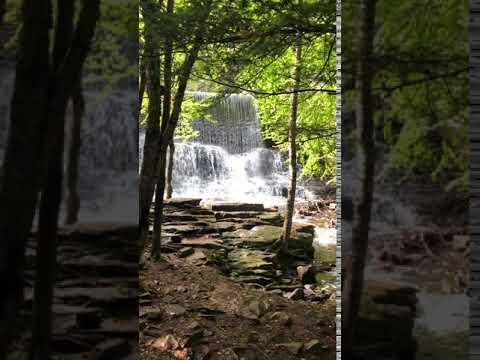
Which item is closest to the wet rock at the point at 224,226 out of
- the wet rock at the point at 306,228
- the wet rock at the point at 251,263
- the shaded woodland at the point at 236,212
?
A: the shaded woodland at the point at 236,212

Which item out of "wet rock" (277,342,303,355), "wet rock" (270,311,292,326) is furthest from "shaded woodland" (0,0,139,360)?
"wet rock" (270,311,292,326)

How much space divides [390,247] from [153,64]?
6.14 feet

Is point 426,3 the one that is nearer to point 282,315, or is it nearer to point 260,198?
point 282,315

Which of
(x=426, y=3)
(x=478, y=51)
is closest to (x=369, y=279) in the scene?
(x=478, y=51)

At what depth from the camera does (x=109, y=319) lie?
1.61 meters

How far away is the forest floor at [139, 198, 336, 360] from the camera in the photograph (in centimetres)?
239

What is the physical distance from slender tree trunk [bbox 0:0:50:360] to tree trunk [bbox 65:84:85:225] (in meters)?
0.10

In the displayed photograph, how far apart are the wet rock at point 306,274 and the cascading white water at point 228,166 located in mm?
2088

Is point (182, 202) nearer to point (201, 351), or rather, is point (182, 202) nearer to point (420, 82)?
point (201, 351)

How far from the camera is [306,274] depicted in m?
3.49

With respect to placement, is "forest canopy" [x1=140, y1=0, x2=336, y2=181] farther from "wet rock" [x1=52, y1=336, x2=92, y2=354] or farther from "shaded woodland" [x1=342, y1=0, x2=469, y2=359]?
"wet rock" [x1=52, y1=336, x2=92, y2=354]

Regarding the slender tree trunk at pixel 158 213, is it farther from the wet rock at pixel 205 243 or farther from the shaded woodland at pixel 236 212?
the wet rock at pixel 205 243

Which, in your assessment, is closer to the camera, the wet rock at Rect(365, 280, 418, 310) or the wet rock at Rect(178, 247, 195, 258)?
the wet rock at Rect(365, 280, 418, 310)

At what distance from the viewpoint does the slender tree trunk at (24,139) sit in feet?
4.86
